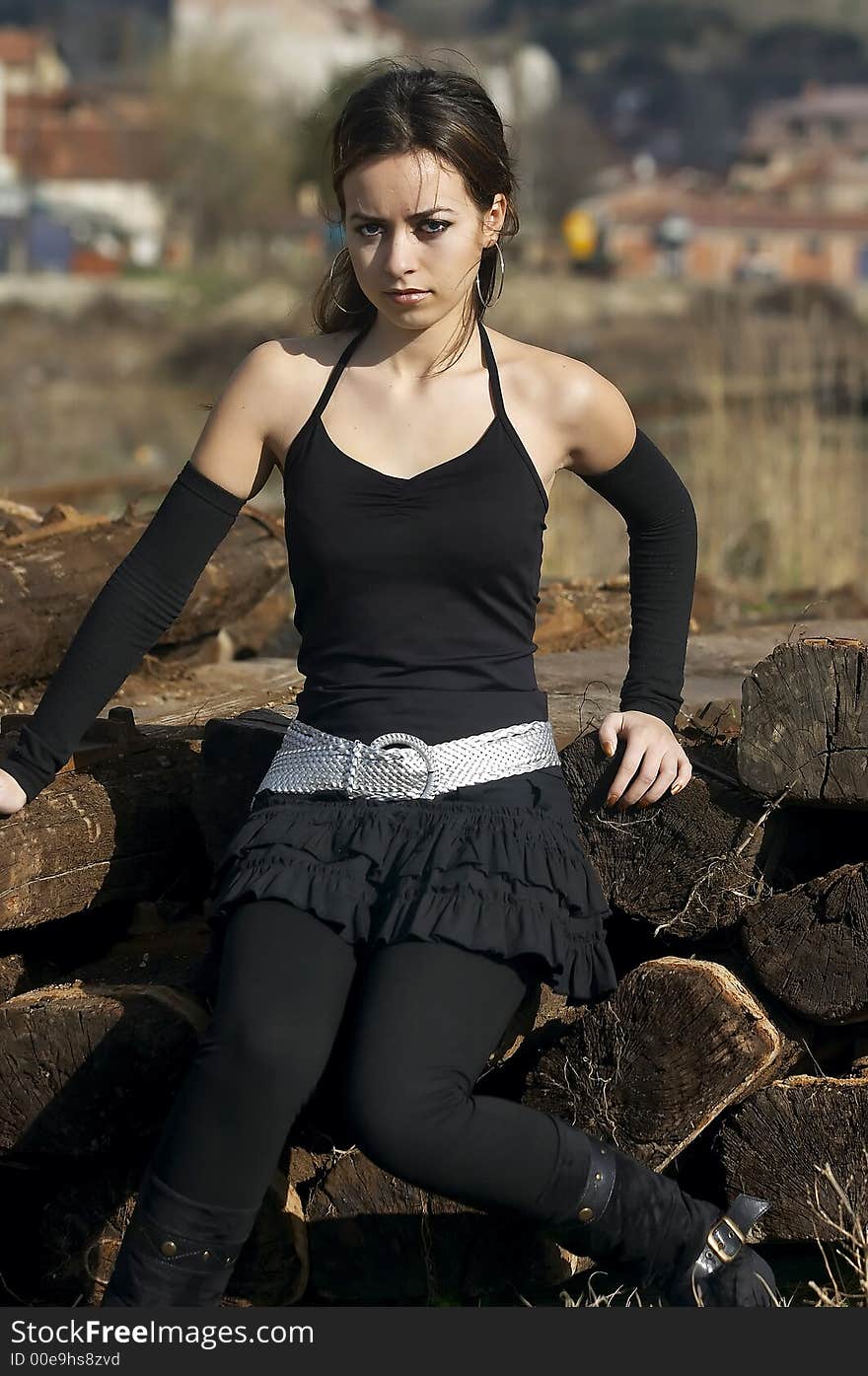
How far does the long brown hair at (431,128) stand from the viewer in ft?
9.07

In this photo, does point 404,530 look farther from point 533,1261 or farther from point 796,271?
point 796,271

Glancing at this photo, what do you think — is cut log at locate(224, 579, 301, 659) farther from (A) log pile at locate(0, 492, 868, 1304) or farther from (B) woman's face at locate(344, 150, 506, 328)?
(B) woman's face at locate(344, 150, 506, 328)

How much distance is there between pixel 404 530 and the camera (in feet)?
9.30

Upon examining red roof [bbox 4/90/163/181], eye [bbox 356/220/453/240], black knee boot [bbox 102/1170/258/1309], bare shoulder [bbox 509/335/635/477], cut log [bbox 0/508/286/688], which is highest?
A: red roof [bbox 4/90/163/181]

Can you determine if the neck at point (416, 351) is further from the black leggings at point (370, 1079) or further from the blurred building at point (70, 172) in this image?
the blurred building at point (70, 172)

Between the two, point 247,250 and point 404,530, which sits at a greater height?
point 247,250

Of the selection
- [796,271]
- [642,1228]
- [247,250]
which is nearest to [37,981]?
[642,1228]

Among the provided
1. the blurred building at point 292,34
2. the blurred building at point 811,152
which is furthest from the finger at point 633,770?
the blurred building at point 811,152

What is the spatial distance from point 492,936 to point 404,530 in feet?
2.23

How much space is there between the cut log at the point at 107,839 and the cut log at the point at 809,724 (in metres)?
1.18

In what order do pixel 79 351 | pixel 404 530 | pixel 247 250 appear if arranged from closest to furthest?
pixel 404 530 < pixel 79 351 < pixel 247 250

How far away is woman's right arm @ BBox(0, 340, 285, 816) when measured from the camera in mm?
2908

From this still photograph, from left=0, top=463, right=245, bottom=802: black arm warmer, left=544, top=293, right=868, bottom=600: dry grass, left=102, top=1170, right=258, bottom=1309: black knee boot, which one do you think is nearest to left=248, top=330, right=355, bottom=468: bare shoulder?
left=0, top=463, right=245, bottom=802: black arm warmer

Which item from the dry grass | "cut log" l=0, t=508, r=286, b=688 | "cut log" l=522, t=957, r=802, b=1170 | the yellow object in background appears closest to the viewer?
"cut log" l=522, t=957, r=802, b=1170
